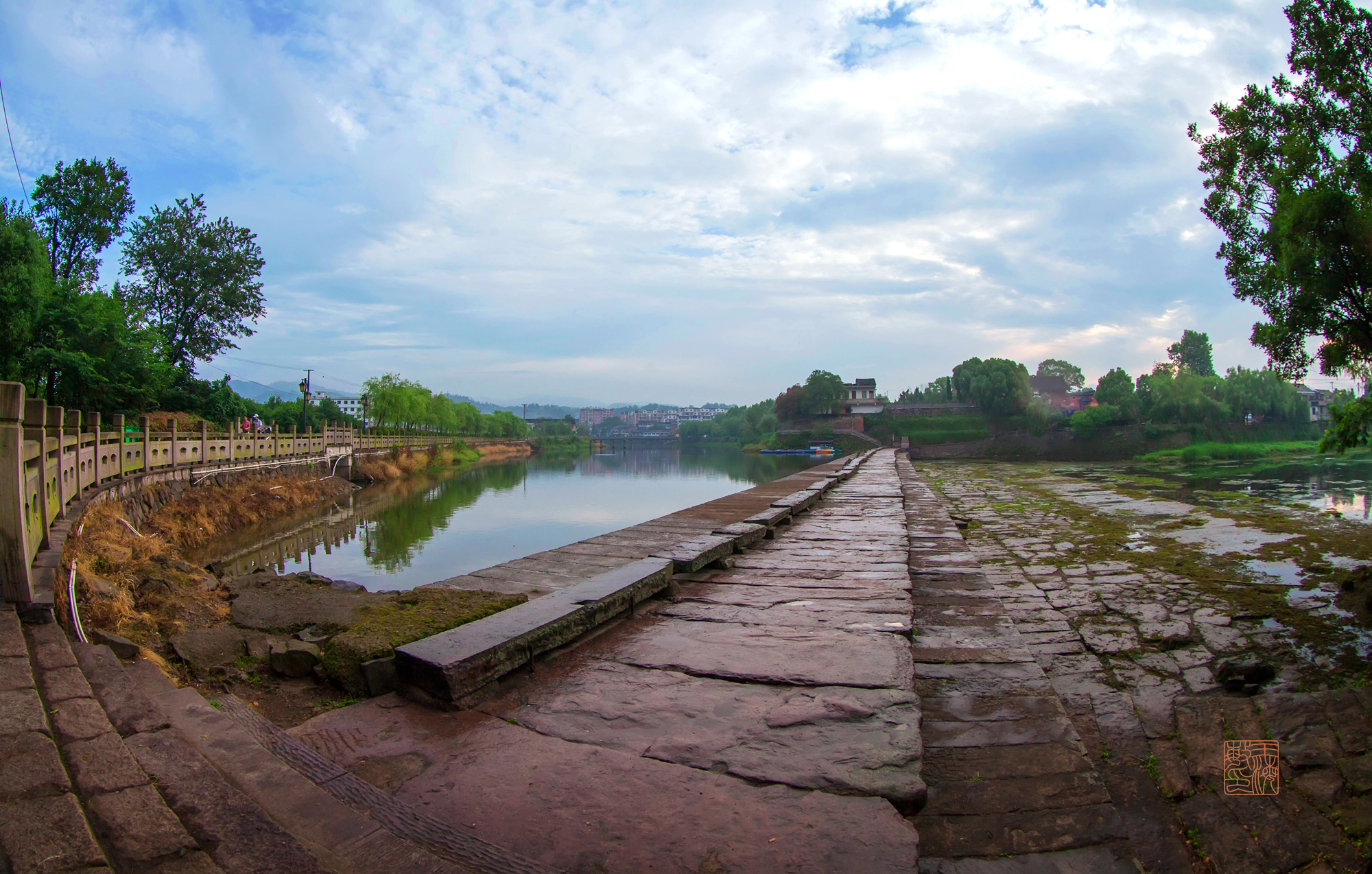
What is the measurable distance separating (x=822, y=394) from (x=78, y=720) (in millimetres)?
87367

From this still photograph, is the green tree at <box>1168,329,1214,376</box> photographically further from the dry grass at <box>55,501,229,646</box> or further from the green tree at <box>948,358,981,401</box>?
the dry grass at <box>55,501,229,646</box>

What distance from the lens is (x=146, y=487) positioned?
14.6 m

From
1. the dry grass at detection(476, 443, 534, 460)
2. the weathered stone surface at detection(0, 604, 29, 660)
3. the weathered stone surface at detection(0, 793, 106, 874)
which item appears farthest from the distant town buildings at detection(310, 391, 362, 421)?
the weathered stone surface at detection(0, 793, 106, 874)

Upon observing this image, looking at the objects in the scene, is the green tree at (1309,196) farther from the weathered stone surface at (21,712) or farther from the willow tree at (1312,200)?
the weathered stone surface at (21,712)

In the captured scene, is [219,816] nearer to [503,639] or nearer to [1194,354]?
[503,639]

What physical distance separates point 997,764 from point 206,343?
39.8 meters

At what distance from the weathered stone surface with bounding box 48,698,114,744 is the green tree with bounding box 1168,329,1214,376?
94.2 m

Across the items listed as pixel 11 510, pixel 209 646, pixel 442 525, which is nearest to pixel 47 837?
pixel 11 510

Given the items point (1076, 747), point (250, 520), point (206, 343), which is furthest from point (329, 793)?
point (206, 343)

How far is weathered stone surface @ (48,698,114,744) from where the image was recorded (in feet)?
7.09

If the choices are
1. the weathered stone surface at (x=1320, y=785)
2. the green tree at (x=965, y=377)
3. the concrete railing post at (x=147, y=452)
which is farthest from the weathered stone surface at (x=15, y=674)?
the green tree at (x=965, y=377)

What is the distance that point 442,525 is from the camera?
1800 centimetres

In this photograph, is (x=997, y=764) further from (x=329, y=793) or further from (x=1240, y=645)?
(x=1240, y=645)

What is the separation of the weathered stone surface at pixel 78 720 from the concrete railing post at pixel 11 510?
5.55ft
